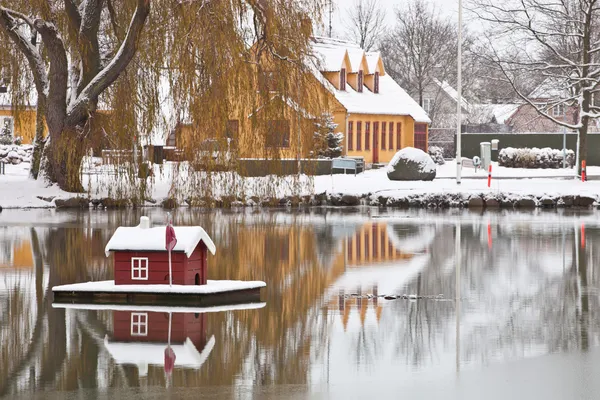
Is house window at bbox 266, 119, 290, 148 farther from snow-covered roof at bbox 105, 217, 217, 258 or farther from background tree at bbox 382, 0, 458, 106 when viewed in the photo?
background tree at bbox 382, 0, 458, 106

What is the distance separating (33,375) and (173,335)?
2.37 m

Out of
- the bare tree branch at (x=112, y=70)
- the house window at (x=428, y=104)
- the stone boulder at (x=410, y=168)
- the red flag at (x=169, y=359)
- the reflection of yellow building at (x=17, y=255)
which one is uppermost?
the house window at (x=428, y=104)

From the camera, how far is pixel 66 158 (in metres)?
39.4

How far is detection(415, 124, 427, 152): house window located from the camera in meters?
71.2

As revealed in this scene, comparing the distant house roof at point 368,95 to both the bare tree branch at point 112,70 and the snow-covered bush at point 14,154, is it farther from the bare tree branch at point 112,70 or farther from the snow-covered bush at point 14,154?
the bare tree branch at point 112,70

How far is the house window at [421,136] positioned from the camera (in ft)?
234

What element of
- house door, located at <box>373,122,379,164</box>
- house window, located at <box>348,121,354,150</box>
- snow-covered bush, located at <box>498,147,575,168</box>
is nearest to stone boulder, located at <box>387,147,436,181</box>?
house window, located at <box>348,121,354,150</box>

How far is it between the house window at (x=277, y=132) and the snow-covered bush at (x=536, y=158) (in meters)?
30.2

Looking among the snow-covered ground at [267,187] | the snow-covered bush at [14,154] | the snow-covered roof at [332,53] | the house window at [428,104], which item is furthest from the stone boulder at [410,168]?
the house window at [428,104]

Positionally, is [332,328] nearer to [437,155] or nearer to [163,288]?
[163,288]

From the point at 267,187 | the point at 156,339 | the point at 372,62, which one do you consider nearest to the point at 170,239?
the point at 156,339

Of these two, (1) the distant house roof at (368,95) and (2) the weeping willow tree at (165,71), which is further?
(1) the distant house roof at (368,95)

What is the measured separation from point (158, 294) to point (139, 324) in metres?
1.62

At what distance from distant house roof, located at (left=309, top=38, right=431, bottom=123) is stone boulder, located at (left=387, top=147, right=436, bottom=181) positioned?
17.0m
